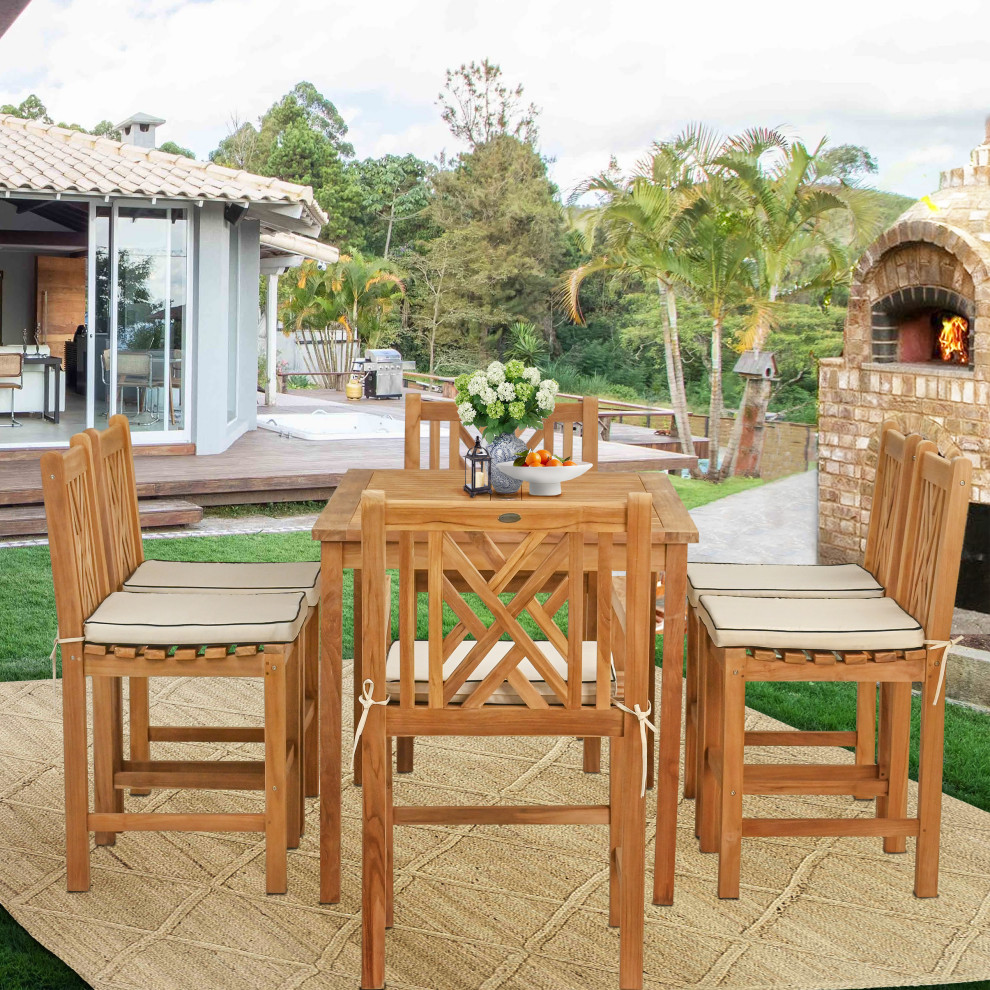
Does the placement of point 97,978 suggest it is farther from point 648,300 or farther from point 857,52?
point 857,52

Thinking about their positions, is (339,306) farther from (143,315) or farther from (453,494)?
→ (453,494)

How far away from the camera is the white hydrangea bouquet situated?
3.23 m

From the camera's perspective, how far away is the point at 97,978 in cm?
255

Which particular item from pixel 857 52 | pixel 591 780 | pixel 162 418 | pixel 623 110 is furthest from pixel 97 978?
pixel 623 110

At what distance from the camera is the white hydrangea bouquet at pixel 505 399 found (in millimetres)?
3232

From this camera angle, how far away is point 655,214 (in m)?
15.0

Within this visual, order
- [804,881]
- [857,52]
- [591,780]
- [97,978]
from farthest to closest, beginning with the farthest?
[857,52]
[591,780]
[804,881]
[97,978]

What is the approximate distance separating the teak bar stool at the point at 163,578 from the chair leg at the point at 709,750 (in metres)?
1.03

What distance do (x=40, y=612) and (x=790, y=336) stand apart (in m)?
17.8

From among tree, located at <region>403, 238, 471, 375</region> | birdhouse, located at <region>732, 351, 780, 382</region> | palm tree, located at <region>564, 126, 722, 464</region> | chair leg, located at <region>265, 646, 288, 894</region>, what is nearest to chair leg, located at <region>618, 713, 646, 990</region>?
chair leg, located at <region>265, 646, 288, 894</region>

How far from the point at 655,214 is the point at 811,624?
12.8 m

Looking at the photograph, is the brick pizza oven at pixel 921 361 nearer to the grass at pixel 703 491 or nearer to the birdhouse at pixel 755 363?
the grass at pixel 703 491

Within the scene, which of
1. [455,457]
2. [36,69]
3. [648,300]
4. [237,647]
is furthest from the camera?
[36,69]

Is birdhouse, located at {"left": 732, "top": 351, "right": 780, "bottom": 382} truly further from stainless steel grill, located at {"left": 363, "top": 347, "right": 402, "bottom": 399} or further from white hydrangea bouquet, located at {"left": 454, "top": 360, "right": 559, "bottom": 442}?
white hydrangea bouquet, located at {"left": 454, "top": 360, "right": 559, "bottom": 442}
